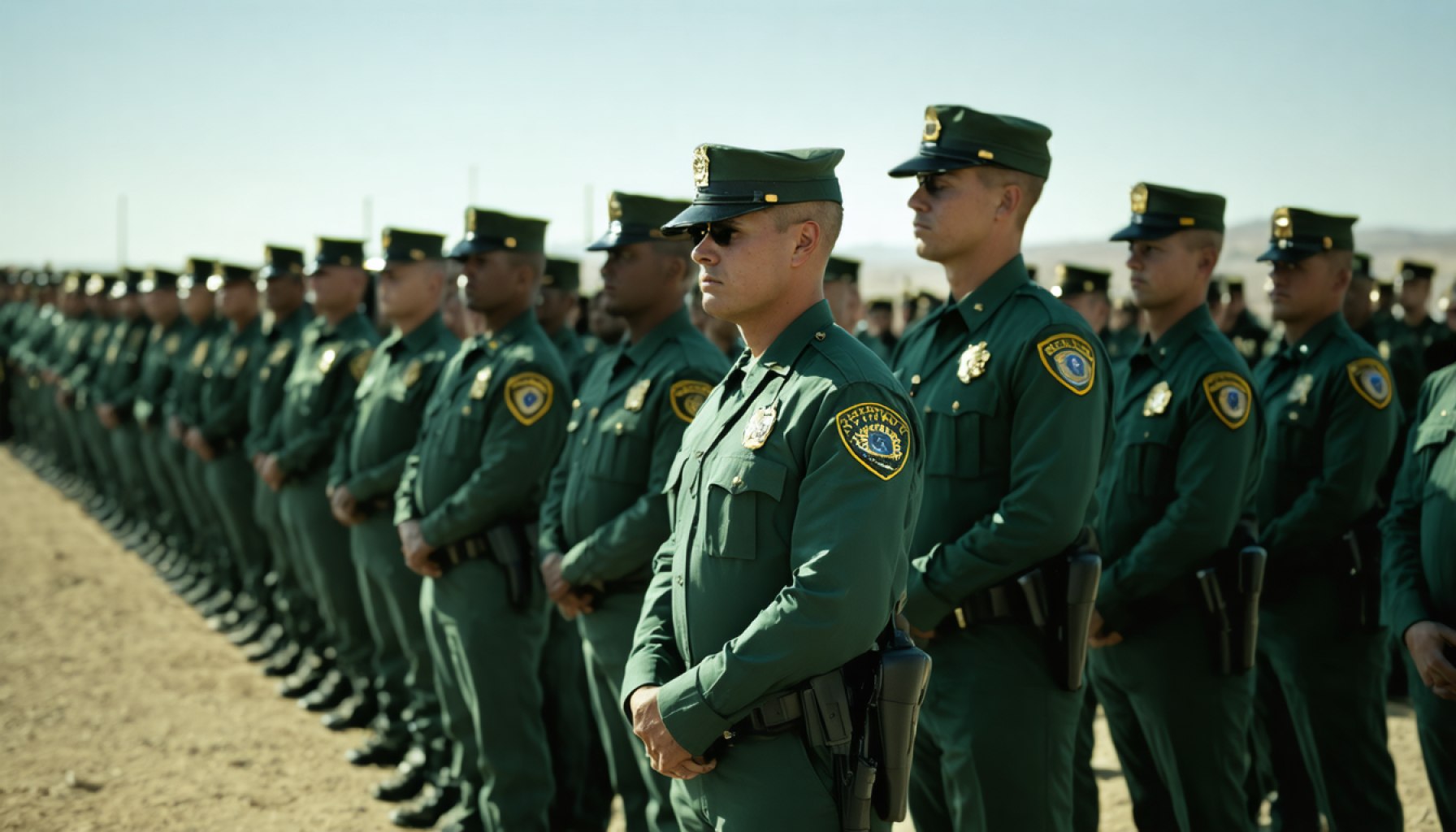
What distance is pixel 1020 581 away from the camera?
11.4 ft

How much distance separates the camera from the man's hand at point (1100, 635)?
13.3 ft

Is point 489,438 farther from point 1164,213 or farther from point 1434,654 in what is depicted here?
point 1434,654

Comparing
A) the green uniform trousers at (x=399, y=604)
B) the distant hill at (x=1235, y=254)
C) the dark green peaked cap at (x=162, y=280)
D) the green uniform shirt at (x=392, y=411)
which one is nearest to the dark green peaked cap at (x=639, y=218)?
the green uniform shirt at (x=392, y=411)

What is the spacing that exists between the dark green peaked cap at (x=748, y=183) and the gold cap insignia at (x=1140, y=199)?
2.11 metres

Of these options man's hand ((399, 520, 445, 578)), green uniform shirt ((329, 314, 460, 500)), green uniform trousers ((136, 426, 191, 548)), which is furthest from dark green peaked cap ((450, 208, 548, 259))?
green uniform trousers ((136, 426, 191, 548))

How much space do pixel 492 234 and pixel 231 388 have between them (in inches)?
165

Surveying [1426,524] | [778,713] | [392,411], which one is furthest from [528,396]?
[1426,524]

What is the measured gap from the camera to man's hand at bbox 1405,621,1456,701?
377 centimetres

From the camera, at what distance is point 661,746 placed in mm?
2631

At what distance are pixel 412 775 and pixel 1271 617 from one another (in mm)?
3752

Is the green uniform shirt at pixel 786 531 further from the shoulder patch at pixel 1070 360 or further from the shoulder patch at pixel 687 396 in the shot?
the shoulder patch at pixel 687 396

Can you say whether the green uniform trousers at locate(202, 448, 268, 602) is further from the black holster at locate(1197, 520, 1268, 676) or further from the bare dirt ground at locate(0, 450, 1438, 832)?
the black holster at locate(1197, 520, 1268, 676)

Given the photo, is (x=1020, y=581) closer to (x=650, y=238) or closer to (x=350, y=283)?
(x=650, y=238)

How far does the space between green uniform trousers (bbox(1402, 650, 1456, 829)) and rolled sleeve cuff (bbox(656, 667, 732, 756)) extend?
2.59 meters
